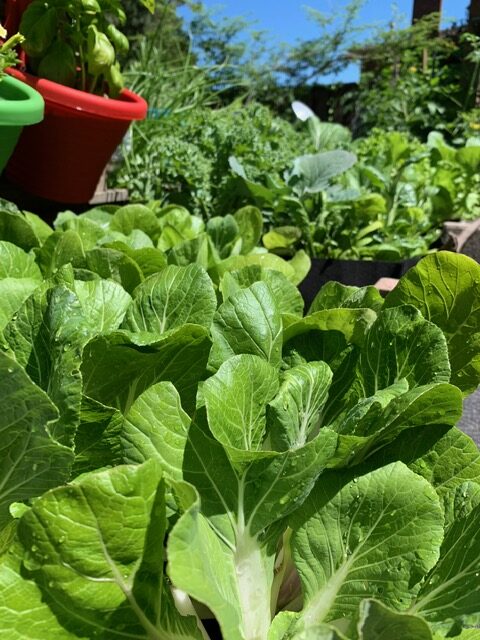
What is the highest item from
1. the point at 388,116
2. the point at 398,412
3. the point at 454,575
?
the point at 398,412

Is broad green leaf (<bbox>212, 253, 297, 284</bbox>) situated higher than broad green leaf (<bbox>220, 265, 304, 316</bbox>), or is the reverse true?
broad green leaf (<bbox>220, 265, 304, 316</bbox>)

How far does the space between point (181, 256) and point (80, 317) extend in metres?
0.49

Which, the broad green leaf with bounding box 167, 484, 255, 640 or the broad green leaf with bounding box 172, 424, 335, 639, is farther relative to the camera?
the broad green leaf with bounding box 172, 424, 335, 639

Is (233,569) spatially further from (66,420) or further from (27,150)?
(27,150)

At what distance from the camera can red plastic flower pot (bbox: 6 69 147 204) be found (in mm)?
1331

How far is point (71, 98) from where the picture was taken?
1.31 meters

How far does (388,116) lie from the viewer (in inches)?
275

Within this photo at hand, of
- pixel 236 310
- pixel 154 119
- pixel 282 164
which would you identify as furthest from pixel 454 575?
pixel 154 119

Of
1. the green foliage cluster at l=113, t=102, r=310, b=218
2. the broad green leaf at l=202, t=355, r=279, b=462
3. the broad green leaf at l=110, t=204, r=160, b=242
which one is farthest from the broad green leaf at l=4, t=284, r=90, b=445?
the green foliage cluster at l=113, t=102, r=310, b=218

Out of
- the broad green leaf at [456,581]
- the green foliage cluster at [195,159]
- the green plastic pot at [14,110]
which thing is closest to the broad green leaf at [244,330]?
the broad green leaf at [456,581]

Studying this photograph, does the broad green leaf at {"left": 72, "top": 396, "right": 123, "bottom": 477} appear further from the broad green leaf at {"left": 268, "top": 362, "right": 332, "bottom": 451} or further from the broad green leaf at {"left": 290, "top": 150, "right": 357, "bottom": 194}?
the broad green leaf at {"left": 290, "top": 150, "right": 357, "bottom": 194}

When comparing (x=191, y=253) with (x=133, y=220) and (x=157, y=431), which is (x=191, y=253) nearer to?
(x=133, y=220)

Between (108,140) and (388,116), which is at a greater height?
(108,140)

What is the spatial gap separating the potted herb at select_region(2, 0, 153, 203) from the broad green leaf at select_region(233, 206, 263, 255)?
315mm
